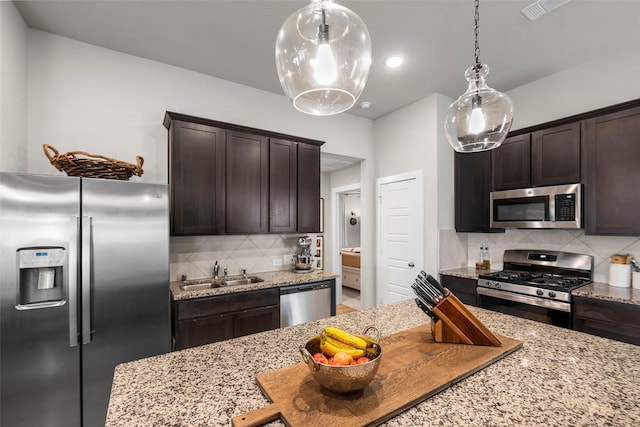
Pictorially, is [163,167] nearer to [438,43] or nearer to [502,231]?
[438,43]

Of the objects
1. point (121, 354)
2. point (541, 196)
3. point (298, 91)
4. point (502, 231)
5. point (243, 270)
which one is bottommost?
point (121, 354)

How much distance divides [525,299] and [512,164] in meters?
1.38

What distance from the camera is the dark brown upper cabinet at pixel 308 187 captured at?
328cm

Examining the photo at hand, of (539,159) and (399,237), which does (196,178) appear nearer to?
(399,237)

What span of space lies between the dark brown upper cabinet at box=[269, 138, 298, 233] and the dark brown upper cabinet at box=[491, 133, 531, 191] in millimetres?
2211

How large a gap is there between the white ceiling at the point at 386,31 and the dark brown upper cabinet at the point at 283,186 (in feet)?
2.52

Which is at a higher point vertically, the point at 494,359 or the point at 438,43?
the point at 438,43

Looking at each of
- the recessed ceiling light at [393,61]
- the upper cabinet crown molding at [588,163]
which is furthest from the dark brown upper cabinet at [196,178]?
the upper cabinet crown molding at [588,163]

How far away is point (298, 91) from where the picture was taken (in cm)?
101

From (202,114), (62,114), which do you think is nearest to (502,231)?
(202,114)

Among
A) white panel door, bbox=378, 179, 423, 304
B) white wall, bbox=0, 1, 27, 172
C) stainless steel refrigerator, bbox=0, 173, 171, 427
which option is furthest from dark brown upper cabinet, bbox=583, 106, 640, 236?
white wall, bbox=0, 1, 27, 172

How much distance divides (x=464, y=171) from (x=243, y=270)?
283 centimetres

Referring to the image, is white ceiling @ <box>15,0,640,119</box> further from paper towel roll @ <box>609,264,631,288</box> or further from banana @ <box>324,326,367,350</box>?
banana @ <box>324,326,367,350</box>

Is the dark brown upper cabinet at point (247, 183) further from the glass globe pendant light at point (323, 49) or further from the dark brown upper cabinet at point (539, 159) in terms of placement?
the dark brown upper cabinet at point (539, 159)
